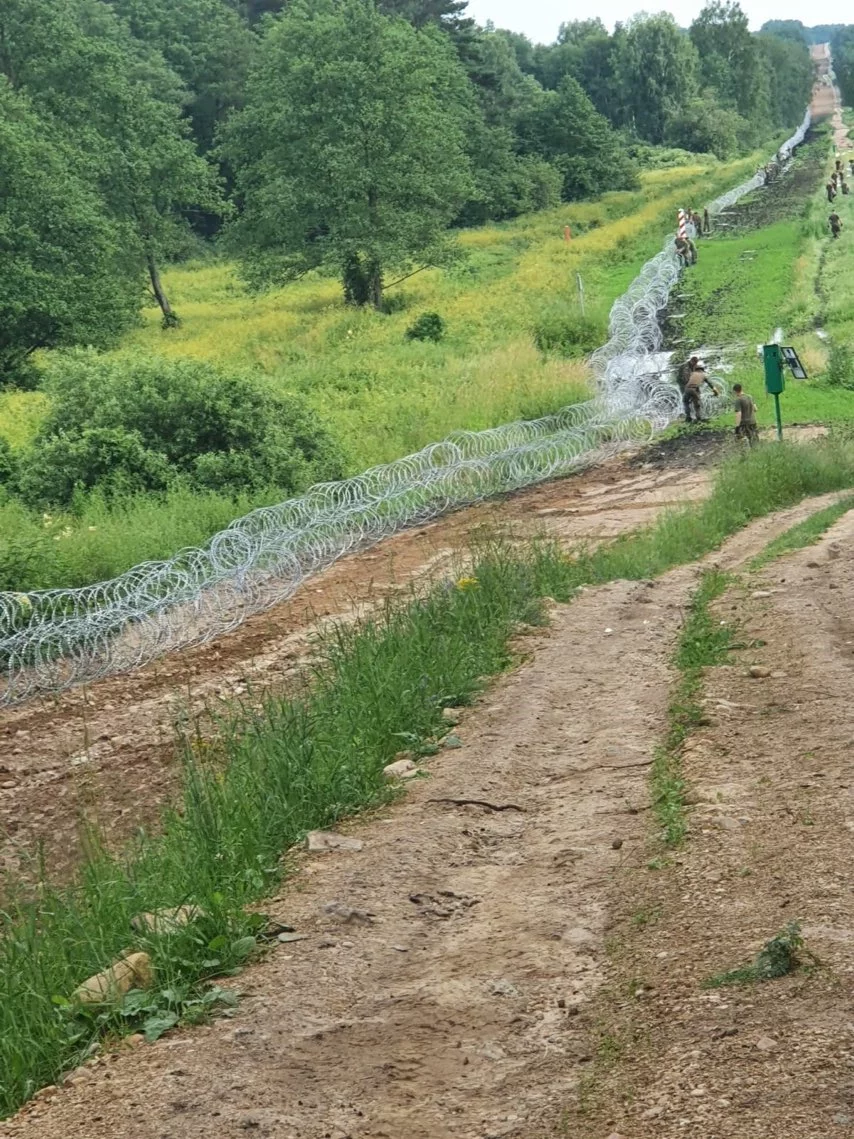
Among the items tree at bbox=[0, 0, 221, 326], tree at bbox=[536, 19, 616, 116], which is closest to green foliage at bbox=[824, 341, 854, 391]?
tree at bbox=[0, 0, 221, 326]

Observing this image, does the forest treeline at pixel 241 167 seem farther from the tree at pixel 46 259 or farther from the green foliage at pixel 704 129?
the green foliage at pixel 704 129

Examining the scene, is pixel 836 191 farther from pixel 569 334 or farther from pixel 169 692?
pixel 169 692

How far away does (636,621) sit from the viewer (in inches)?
418

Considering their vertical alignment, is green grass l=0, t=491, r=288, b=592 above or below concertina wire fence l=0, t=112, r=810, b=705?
above

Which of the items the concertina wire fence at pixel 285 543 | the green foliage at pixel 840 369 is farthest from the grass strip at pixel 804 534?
the green foliage at pixel 840 369

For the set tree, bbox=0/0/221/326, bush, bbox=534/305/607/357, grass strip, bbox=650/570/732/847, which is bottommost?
grass strip, bbox=650/570/732/847

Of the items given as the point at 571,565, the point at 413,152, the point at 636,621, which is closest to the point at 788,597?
the point at 636,621

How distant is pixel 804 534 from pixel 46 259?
24.2 m

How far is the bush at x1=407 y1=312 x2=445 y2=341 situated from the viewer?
107ft

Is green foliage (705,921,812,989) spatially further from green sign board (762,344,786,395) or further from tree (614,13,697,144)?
tree (614,13,697,144)

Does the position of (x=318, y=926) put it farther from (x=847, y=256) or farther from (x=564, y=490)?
(x=847, y=256)

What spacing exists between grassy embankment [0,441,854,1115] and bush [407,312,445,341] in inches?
835

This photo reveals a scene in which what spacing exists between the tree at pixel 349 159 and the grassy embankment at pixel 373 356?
175cm

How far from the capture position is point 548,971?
4.79 m
